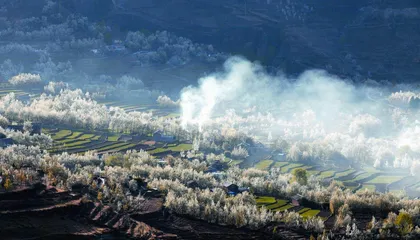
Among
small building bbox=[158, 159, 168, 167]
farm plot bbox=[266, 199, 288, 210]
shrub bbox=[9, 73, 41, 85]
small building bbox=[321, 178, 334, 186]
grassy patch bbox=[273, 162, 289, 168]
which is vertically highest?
shrub bbox=[9, 73, 41, 85]

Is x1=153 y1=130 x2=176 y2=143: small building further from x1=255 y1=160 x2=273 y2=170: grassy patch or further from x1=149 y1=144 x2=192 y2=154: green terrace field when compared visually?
x1=255 y1=160 x2=273 y2=170: grassy patch

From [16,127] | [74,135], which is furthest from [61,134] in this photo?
[16,127]

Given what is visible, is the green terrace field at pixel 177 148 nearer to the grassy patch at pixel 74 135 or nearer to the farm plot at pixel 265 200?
the grassy patch at pixel 74 135

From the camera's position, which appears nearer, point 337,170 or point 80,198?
point 80,198

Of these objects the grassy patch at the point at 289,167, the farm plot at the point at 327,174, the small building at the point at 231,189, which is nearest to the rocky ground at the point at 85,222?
the small building at the point at 231,189

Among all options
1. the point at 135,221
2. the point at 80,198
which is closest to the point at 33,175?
the point at 80,198

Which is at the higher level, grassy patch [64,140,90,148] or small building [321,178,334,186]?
grassy patch [64,140,90,148]

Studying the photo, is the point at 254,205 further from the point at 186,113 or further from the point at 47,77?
the point at 47,77

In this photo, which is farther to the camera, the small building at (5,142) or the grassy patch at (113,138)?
the grassy patch at (113,138)

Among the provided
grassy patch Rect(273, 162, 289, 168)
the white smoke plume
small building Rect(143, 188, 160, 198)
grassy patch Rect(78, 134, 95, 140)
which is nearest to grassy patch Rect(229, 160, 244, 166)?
grassy patch Rect(273, 162, 289, 168)

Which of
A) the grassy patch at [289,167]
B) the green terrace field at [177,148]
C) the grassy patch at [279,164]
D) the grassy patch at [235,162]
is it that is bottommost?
the grassy patch at [289,167]

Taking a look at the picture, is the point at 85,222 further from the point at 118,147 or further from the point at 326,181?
the point at 326,181
